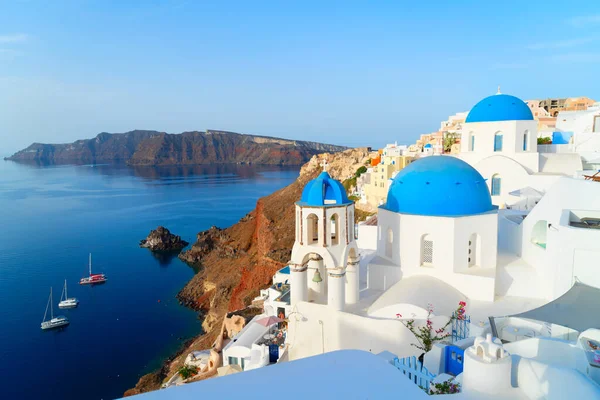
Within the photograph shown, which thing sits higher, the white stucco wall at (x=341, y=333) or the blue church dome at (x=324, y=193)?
the blue church dome at (x=324, y=193)

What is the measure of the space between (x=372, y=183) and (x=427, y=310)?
88.7ft

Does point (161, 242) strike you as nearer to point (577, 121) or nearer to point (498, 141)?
point (498, 141)

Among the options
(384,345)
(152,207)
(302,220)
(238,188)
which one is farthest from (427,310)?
(238,188)

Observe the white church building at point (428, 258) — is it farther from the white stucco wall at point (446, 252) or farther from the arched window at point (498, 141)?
the arched window at point (498, 141)

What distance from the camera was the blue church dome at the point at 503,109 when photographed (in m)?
18.6

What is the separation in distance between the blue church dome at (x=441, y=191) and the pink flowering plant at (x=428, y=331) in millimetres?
2705

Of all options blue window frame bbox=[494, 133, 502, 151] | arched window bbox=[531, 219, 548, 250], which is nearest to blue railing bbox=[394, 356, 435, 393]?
arched window bbox=[531, 219, 548, 250]

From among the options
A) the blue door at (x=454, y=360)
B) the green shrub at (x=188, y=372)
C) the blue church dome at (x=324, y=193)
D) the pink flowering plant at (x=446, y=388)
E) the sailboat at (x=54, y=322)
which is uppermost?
the blue church dome at (x=324, y=193)

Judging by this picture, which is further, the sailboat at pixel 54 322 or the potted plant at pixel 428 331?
the sailboat at pixel 54 322

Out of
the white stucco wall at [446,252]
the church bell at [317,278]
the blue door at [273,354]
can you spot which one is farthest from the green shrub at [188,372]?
the white stucco wall at [446,252]

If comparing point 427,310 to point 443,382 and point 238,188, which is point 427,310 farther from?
point 238,188

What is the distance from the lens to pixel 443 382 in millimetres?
5590

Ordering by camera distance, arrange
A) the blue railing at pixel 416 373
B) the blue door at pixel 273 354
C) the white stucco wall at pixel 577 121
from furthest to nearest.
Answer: the white stucco wall at pixel 577 121
the blue door at pixel 273 354
the blue railing at pixel 416 373

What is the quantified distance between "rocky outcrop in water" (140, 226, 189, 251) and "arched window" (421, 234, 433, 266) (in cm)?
4230
